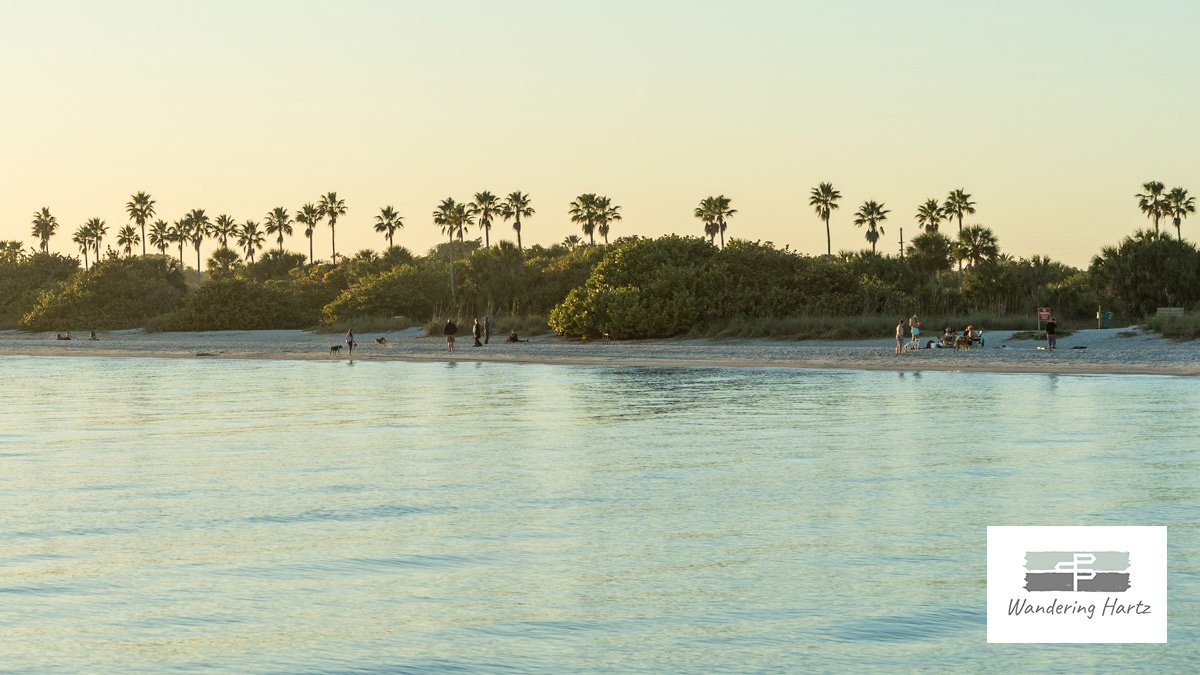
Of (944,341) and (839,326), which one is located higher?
(839,326)

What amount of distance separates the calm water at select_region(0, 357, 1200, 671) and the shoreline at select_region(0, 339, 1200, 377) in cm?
1108

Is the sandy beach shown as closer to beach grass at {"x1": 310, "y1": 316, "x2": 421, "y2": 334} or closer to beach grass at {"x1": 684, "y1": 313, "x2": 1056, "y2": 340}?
beach grass at {"x1": 684, "y1": 313, "x2": 1056, "y2": 340}

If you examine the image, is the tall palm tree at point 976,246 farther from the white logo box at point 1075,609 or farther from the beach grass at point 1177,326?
the white logo box at point 1075,609

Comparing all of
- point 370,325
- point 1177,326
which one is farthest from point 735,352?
point 370,325

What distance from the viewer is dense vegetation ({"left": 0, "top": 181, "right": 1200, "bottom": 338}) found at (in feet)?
209

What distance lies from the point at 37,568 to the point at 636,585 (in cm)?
503

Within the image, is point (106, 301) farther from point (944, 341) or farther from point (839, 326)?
point (944, 341)

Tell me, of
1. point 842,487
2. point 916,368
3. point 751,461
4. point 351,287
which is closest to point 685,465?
point 751,461

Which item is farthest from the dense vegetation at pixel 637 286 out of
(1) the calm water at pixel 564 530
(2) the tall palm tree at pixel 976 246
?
(1) the calm water at pixel 564 530

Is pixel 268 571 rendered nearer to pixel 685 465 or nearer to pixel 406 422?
pixel 685 465

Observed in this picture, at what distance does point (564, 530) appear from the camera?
45.1 feet

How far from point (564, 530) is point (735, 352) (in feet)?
130

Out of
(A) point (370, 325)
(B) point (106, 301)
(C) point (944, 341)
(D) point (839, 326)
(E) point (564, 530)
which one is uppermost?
(B) point (106, 301)

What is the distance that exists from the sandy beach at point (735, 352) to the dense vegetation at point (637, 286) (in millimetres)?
2529
